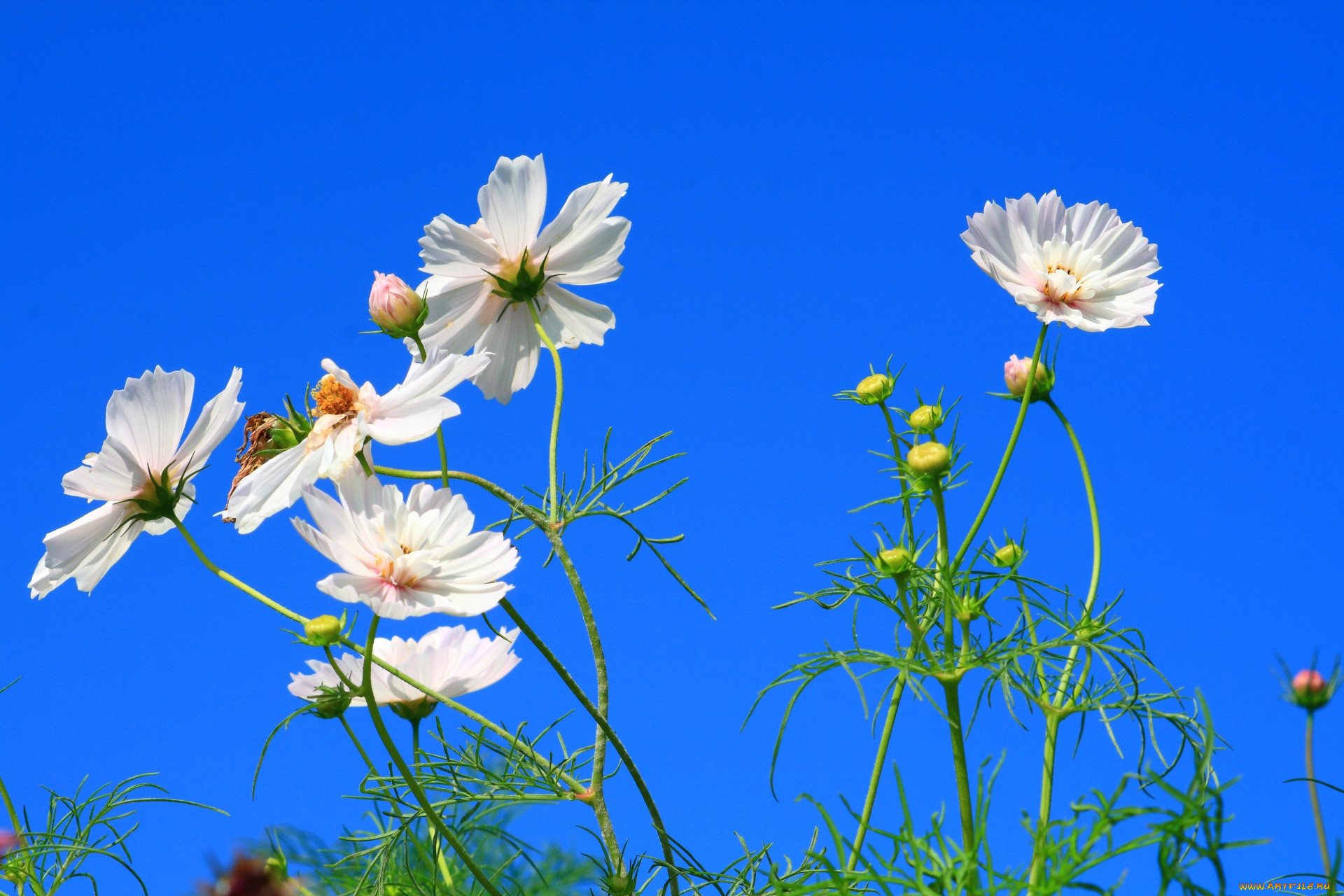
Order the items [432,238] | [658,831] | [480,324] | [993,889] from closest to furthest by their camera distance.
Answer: [993,889]
[658,831]
[432,238]
[480,324]

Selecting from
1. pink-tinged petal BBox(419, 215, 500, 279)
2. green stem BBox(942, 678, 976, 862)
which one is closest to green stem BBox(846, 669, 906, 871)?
green stem BBox(942, 678, 976, 862)

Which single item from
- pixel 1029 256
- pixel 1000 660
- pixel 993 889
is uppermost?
pixel 1029 256

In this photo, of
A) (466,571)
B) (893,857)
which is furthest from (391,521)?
(893,857)

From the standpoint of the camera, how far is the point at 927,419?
1.29m

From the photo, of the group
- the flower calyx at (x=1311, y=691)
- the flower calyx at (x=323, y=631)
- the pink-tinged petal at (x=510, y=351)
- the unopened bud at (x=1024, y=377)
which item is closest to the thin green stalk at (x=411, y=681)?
the flower calyx at (x=323, y=631)

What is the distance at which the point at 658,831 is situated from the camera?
111 cm

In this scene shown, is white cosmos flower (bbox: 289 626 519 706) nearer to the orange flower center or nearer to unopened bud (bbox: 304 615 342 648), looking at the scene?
unopened bud (bbox: 304 615 342 648)

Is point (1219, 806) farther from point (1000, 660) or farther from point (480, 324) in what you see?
point (480, 324)

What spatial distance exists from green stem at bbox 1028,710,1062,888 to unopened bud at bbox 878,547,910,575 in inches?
8.3

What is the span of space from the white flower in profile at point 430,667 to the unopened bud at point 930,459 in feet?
1.47

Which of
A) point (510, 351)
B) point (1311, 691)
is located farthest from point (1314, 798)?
point (510, 351)

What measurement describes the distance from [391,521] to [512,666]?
0.24 meters

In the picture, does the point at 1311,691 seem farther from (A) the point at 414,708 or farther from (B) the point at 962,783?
(A) the point at 414,708

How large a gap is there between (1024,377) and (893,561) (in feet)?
1.00
